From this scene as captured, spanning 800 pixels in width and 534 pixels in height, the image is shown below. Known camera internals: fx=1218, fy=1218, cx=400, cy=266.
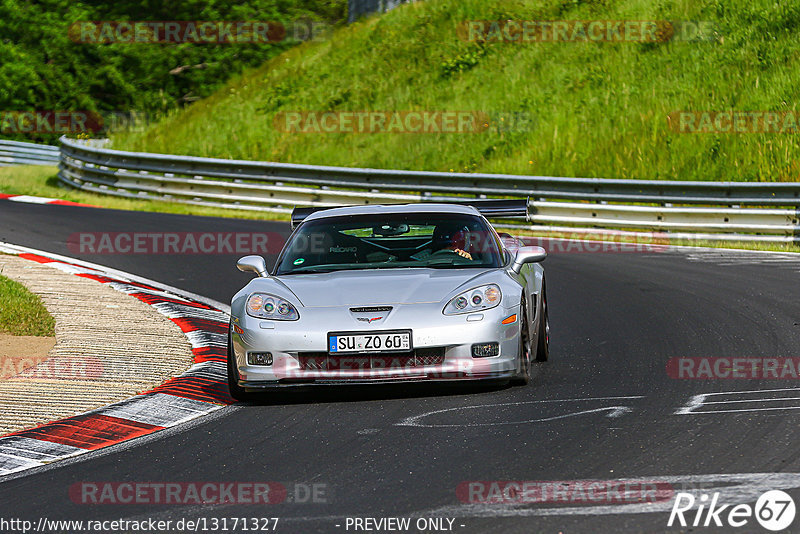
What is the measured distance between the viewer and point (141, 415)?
7.42 m

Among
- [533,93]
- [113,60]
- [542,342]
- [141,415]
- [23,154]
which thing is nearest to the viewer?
[141,415]

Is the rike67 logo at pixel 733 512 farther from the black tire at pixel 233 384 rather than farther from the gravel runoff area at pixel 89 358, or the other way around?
the gravel runoff area at pixel 89 358

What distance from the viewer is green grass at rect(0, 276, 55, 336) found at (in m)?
10.2

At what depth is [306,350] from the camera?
24.7 feet

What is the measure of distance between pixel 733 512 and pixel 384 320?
10.3 feet

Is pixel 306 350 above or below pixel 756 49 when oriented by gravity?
below

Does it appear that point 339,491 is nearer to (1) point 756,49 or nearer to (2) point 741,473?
(2) point 741,473

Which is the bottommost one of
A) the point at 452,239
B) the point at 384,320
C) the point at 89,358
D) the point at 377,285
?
the point at 89,358

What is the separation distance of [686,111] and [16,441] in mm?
20155

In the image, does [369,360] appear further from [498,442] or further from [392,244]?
[392,244]

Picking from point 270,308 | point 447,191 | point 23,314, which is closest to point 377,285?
point 270,308

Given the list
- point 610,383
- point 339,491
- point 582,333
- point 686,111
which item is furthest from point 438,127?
point 339,491

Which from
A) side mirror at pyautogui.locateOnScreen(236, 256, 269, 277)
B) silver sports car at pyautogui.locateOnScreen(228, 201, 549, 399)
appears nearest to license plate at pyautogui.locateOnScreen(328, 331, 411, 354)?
silver sports car at pyautogui.locateOnScreen(228, 201, 549, 399)

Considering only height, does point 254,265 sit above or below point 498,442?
above
